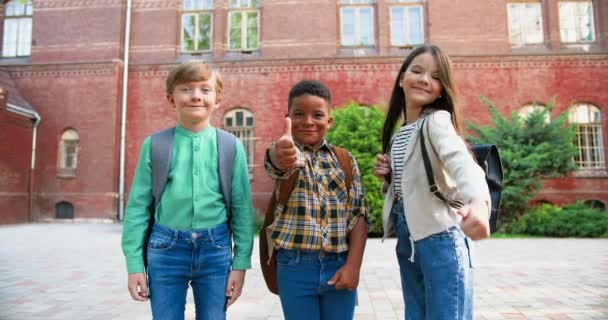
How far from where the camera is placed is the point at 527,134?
1241 cm

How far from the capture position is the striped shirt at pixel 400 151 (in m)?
1.94

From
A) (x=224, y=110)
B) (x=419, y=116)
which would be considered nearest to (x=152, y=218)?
(x=419, y=116)

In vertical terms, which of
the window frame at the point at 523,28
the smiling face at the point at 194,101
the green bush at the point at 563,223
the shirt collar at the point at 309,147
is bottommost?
the green bush at the point at 563,223

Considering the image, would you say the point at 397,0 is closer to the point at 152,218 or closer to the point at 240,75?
the point at 240,75

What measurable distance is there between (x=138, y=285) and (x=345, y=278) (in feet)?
3.34

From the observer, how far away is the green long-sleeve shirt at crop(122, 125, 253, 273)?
1963 millimetres

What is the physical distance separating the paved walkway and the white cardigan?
2442 mm

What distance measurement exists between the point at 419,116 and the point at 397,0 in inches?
625

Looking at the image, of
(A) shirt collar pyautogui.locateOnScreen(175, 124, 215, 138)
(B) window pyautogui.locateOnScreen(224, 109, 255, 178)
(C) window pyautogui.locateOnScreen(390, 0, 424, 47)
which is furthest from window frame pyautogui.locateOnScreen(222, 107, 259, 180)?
(A) shirt collar pyautogui.locateOnScreen(175, 124, 215, 138)

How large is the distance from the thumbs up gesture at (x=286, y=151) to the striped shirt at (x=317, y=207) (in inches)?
4.5

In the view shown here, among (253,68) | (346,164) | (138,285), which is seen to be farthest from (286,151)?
(253,68)

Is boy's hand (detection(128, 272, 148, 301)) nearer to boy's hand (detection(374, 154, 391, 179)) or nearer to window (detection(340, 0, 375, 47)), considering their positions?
boy's hand (detection(374, 154, 391, 179))

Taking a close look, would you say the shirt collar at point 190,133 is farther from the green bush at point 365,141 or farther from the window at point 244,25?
the window at point 244,25

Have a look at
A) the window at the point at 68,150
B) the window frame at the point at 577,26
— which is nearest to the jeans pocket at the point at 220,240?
the window at the point at 68,150
